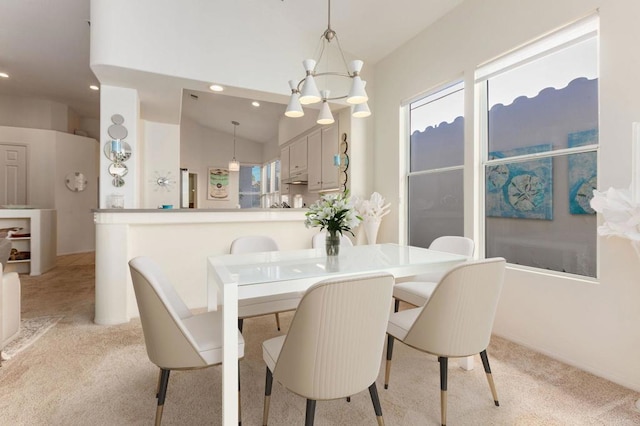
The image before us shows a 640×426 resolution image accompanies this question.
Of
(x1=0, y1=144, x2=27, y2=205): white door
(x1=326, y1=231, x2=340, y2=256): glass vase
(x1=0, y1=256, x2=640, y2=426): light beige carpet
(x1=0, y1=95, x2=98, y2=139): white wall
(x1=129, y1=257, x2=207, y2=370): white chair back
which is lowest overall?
(x1=0, y1=256, x2=640, y2=426): light beige carpet

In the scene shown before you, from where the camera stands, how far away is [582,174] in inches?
87.5

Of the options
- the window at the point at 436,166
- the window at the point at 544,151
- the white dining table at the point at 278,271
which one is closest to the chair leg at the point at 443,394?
the white dining table at the point at 278,271

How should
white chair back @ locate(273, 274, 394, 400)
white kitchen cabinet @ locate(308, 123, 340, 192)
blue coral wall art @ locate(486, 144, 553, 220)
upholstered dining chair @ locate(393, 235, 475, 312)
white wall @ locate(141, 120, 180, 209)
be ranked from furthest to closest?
white wall @ locate(141, 120, 180, 209) → white kitchen cabinet @ locate(308, 123, 340, 192) → blue coral wall art @ locate(486, 144, 553, 220) → upholstered dining chair @ locate(393, 235, 475, 312) → white chair back @ locate(273, 274, 394, 400)

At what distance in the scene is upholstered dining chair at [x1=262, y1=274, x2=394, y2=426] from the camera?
109cm

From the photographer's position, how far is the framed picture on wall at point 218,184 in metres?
8.23

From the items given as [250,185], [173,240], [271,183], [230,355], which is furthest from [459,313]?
[250,185]

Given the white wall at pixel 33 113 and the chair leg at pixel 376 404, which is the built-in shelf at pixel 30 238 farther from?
the chair leg at pixel 376 404

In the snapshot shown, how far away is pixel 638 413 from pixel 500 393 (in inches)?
26.3

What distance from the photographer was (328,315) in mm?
1102

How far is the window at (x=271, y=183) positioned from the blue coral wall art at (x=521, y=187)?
5.21m

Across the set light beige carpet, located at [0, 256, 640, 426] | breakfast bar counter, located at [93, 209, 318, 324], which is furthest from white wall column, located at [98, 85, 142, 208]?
light beige carpet, located at [0, 256, 640, 426]

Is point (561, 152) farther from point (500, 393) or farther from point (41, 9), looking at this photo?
point (41, 9)

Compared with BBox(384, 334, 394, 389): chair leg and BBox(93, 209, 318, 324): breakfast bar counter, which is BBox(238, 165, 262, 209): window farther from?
BBox(384, 334, 394, 389): chair leg

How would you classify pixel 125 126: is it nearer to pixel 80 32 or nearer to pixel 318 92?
pixel 80 32
